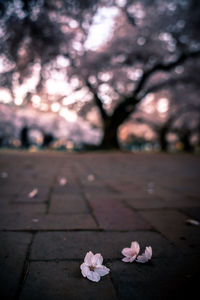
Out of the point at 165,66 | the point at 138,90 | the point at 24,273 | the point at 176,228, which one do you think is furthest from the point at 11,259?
the point at 138,90

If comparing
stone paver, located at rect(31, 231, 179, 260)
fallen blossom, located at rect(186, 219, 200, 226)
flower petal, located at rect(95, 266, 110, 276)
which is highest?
flower petal, located at rect(95, 266, 110, 276)

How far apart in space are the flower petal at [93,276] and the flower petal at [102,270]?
0.01 metres

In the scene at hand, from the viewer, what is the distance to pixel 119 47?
10.9m

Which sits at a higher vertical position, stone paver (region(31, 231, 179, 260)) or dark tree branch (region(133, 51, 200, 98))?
dark tree branch (region(133, 51, 200, 98))

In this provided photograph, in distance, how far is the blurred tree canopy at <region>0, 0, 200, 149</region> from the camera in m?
3.21

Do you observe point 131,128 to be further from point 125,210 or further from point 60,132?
point 125,210

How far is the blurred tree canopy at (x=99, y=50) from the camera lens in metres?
3.21

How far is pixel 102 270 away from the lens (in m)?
0.85

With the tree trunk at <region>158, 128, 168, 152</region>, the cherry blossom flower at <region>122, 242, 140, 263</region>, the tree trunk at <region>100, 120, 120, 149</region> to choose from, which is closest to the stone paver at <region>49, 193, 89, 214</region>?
the cherry blossom flower at <region>122, 242, 140, 263</region>

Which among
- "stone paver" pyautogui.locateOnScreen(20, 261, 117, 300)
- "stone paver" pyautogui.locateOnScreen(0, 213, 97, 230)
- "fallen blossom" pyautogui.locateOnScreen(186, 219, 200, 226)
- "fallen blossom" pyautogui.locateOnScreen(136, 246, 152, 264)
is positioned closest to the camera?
"stone paver" pyautogui.locateOnScreen(20, 261, 117, 300)

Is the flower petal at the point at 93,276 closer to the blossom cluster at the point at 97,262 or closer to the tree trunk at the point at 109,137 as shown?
the blossom cluster at the point at 97,262

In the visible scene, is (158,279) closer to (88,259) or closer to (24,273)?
(88,259)

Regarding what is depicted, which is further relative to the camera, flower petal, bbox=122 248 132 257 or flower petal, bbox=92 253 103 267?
flower petal, bbox=122 248 132 257

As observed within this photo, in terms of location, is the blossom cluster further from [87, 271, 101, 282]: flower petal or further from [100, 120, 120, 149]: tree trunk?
[100, 120, 120, 149]: tree trunk
